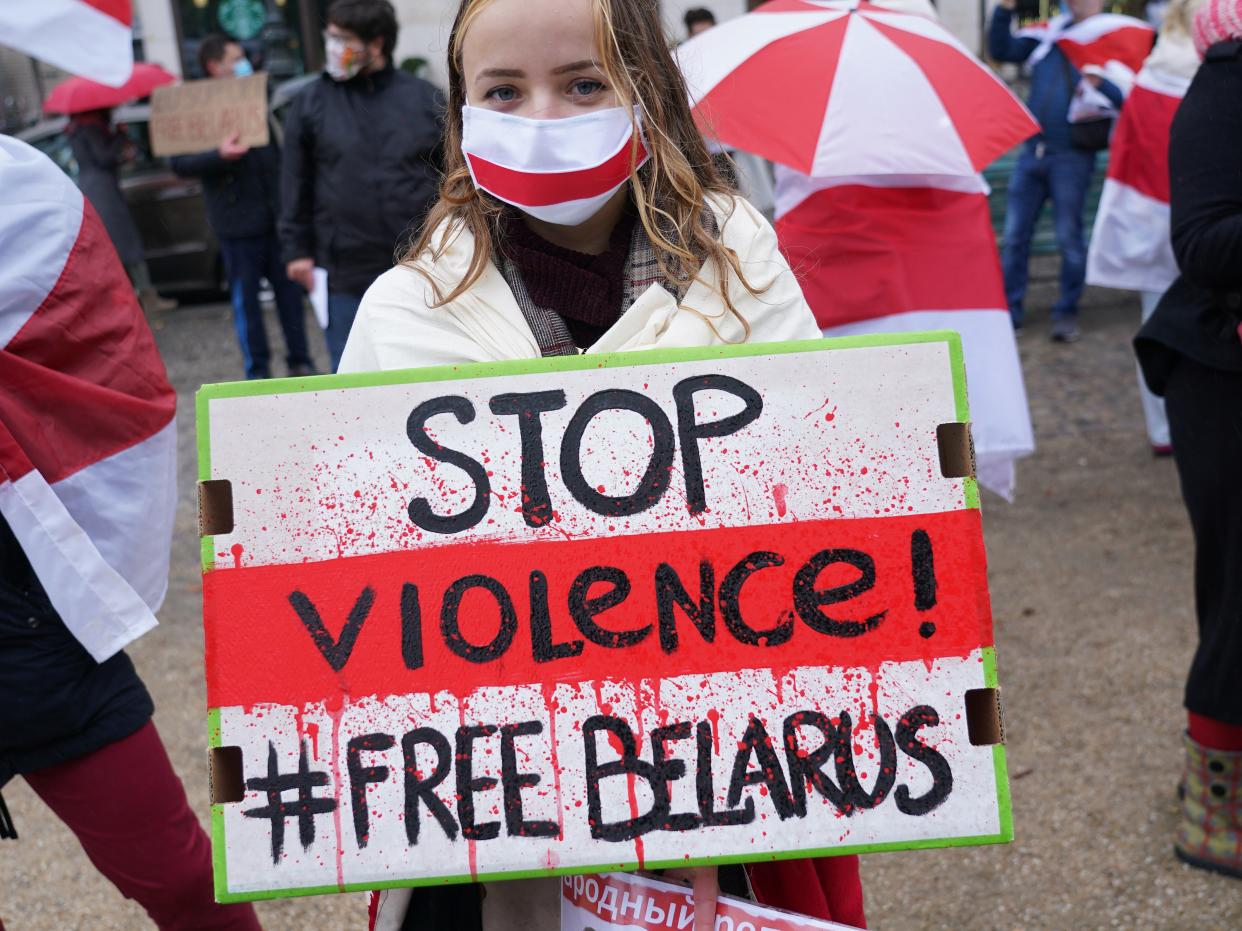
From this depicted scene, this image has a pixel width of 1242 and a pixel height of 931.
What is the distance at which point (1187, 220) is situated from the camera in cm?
280

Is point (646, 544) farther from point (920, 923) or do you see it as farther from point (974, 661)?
point (920, 923)

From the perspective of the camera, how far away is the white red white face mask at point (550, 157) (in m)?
1.85

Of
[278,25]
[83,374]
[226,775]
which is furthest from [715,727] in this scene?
[278,25]

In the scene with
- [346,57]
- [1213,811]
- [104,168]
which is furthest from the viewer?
[104,168]

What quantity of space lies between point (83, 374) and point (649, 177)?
103cm

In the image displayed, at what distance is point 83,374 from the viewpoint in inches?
90.7

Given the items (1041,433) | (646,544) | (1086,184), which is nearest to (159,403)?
(646,544)

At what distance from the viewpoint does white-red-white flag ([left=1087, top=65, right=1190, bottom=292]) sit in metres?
5.04

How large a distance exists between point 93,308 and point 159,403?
20cm

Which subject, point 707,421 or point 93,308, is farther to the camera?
point 93,308

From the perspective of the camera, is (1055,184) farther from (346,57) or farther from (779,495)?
(779,495)

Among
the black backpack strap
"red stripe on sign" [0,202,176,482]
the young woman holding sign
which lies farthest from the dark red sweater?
the black backpack strap

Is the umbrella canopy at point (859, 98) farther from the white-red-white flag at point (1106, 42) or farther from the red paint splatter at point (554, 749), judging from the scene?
the white-red-white flag at point (1106, 42)

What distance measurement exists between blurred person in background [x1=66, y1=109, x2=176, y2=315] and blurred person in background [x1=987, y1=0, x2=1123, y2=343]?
559 cm
